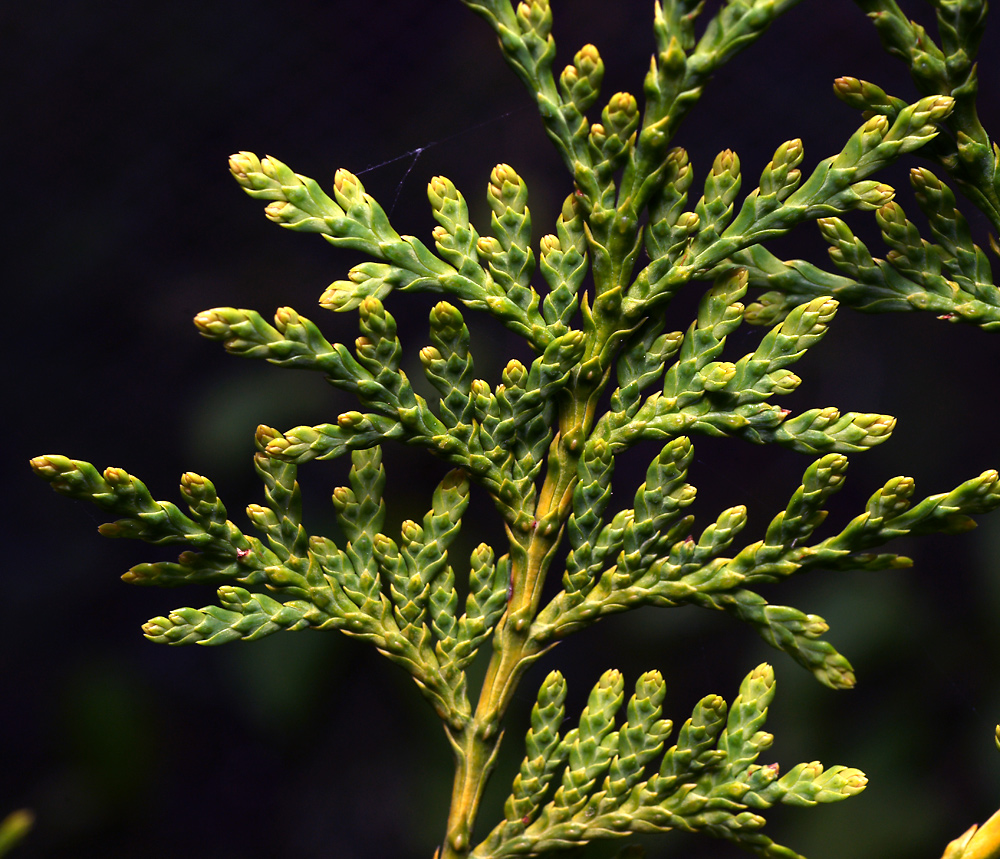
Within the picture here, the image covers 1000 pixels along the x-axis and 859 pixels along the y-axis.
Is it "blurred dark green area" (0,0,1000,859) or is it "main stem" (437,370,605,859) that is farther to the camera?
"blurred dark green area" (0,0,1000,859)

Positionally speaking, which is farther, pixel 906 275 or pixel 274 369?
pixel 274 369

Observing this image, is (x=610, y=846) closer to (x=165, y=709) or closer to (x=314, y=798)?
(x=314, y=798)

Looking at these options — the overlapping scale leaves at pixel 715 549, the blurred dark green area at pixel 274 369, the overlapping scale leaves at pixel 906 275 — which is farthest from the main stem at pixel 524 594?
the blurred dark green area at pixel 274 369

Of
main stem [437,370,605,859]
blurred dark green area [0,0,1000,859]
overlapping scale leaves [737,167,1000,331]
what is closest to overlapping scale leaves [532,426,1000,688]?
main stem [437,370,605,859]

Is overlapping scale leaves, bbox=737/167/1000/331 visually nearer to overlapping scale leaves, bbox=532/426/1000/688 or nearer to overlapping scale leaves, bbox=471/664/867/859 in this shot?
overlapping scale leaves, bbox=532/426/1000/688

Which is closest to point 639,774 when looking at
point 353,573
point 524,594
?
point 524,594

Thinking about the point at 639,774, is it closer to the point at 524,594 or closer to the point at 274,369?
the point at 524,594

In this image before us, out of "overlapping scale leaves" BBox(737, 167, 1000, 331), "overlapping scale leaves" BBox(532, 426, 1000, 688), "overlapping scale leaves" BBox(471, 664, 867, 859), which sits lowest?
"overlapping scale leaves" BBox(471, 664, 867, 859)

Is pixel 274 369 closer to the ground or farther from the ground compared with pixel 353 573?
farther from the ground
